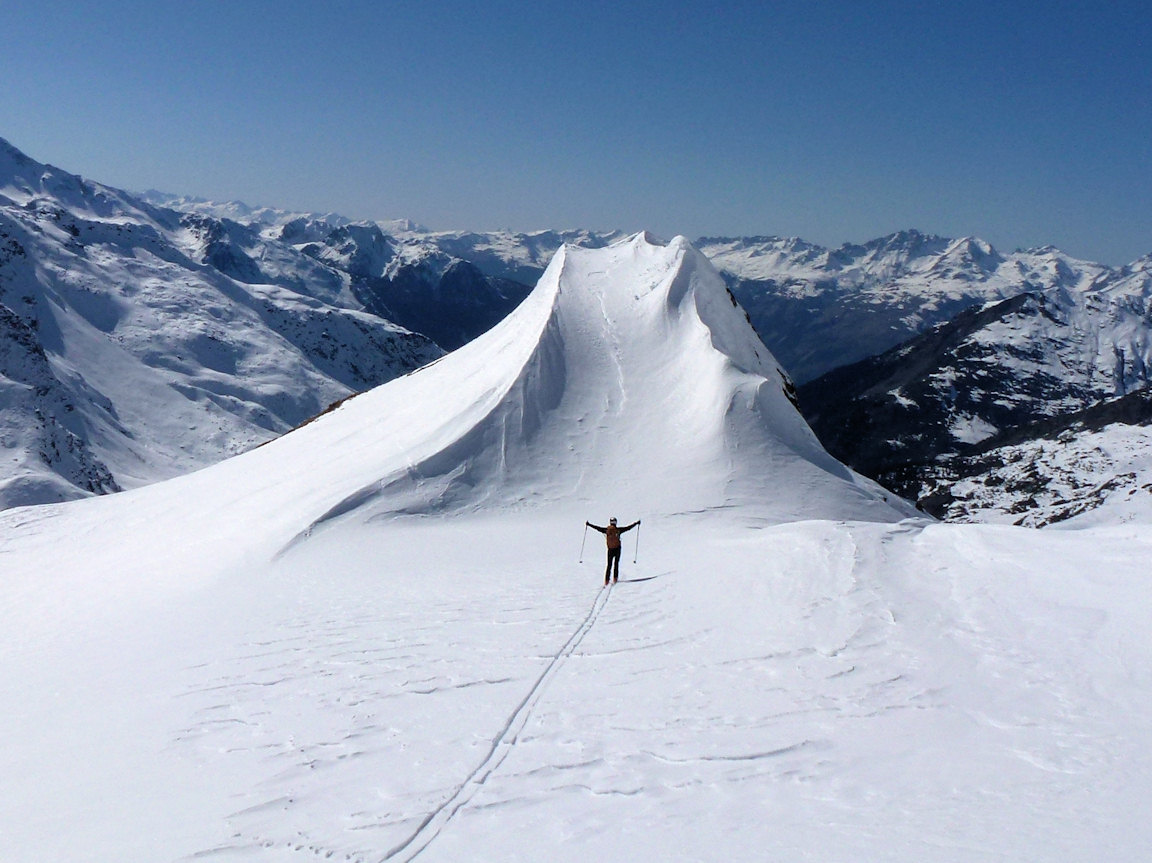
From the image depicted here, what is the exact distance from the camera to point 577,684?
41.7ft

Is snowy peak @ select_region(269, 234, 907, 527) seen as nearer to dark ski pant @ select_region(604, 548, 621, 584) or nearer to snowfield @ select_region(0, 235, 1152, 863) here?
snowfield @ select_region(0, 235, 1152, 863)

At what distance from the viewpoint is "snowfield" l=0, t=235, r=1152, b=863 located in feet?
27.8

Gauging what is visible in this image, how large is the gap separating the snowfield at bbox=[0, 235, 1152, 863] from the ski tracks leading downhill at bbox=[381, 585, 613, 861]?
6cm

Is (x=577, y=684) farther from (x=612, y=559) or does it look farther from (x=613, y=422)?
(x=613, y=422)

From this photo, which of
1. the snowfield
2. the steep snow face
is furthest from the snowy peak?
the snowfield

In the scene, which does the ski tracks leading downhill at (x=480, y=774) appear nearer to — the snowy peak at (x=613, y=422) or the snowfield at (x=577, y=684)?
the snowfield at (x=577, y=684)

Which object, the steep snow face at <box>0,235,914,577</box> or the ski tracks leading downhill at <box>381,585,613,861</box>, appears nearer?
the ski tracks leading downhill at <box>381,585,613,861</box>

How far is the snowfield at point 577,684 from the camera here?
8469mm

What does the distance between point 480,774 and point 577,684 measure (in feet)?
10.7

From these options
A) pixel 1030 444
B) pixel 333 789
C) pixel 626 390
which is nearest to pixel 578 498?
pixel 626 390

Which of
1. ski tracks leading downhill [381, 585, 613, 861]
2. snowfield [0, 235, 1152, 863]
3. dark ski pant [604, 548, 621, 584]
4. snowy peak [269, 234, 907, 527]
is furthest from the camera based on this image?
snowy peak [269, 234, 907, 527]

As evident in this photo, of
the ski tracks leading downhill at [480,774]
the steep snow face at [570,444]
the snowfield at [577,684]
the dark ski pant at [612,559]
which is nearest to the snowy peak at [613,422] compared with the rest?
the steep snow face at [570,444]

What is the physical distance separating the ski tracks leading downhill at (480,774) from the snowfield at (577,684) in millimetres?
60

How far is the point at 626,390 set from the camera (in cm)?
3903
